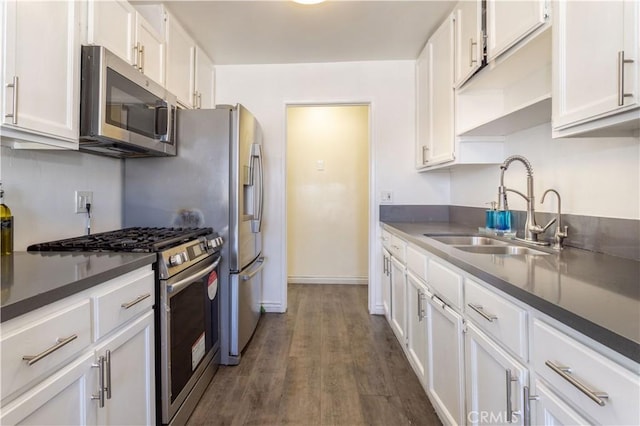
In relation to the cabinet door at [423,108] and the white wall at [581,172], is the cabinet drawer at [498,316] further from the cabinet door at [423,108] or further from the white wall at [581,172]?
the cabinet door at [423,108]

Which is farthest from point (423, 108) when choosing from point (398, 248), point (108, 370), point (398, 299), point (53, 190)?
point (108, 370)

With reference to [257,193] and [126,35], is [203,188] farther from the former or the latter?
[126,35]

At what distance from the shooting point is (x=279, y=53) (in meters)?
2.85

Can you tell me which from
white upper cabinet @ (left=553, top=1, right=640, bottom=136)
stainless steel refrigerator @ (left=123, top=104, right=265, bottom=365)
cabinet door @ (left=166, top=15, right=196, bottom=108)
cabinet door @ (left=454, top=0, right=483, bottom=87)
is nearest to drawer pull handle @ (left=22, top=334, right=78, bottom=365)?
stainless steel refrigerator @ (left=123, top=104, right=265, bottom=365)

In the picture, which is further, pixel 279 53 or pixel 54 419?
pixel 279 53

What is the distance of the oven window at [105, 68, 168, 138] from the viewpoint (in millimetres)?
1482

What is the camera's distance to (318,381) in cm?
194

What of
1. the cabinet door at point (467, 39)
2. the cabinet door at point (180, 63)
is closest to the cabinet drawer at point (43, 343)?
the cabinet door at point (180, 63)

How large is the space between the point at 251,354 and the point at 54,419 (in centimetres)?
151

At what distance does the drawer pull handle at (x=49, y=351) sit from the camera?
762 mm

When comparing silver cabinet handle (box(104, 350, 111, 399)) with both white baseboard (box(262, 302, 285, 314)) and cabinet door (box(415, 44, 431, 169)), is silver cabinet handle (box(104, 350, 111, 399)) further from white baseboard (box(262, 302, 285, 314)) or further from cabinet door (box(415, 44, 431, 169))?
cabinet door (box(415, 44, 431, 169))

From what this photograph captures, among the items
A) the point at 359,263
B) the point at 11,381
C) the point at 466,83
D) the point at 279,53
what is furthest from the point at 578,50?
the point at 359,263

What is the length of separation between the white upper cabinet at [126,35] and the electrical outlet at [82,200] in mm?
764

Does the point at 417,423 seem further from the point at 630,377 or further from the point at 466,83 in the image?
the point at 466,83
